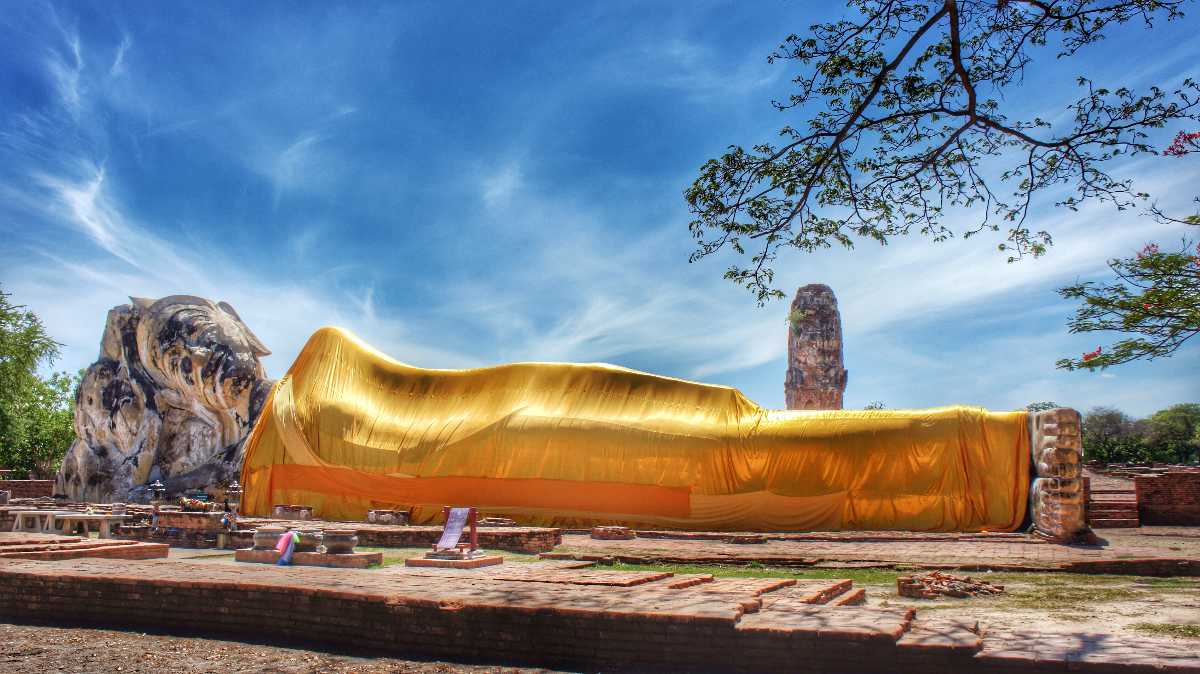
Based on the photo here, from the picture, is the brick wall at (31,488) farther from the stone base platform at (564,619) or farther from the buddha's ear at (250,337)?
the stone base platform at (564,619)

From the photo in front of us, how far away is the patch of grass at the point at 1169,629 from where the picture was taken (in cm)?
473

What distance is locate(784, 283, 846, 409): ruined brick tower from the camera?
38.3 meters

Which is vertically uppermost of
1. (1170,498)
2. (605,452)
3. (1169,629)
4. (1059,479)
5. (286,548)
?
(605,452)

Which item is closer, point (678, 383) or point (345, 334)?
point (678, 383)

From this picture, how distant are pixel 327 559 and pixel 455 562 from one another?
1265mm

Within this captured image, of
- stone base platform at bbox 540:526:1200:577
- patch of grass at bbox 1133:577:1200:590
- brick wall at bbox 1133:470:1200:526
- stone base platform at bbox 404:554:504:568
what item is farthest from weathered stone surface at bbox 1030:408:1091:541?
stone base platform at bbox 404:554:504:568

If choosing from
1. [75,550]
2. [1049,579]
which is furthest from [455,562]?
[1049,579]

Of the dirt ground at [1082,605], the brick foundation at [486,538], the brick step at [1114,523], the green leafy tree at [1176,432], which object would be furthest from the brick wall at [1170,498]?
the green leafy tree at [1176,432]

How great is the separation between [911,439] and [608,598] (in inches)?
471

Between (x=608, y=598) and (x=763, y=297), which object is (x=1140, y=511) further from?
(x=608, y=598)

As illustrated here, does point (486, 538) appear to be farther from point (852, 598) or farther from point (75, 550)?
Answer: point (852, 598)

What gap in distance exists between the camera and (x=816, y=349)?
38.5 metres

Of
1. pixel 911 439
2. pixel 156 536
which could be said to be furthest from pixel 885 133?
pixel 156 536

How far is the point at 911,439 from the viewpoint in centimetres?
1577
